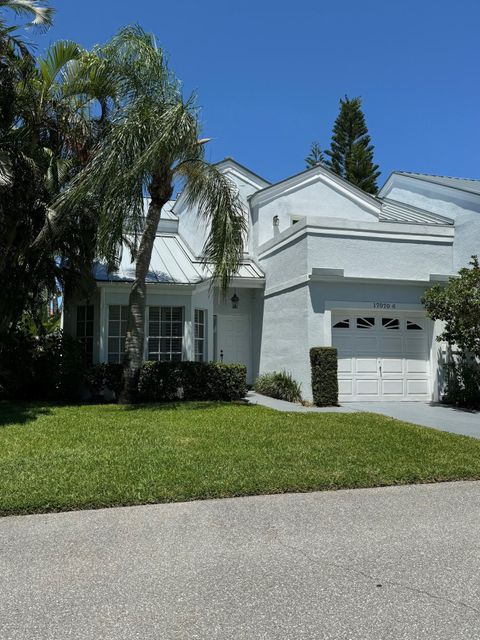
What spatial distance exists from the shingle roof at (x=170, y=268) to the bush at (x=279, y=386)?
131 inches

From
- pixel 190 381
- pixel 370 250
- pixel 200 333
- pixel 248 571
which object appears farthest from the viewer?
pixel 200 333

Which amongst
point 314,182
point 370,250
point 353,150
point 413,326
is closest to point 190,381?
point 370,250

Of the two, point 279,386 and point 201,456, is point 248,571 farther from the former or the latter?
point 279,386

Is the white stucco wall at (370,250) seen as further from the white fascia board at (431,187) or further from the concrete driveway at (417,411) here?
the concrete driveway at (417,411)

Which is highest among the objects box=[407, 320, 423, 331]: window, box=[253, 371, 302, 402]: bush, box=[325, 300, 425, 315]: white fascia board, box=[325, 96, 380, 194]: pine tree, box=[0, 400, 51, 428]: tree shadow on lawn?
box=[325, 96, 380, 194]: pine tree

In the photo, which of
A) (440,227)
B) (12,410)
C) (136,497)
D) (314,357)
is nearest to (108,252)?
(12,410)

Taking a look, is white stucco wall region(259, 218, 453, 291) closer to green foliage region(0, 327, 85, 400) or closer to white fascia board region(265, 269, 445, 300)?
white fascia board region(265, 269, 445, 300)

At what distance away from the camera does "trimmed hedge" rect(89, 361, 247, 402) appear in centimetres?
1359

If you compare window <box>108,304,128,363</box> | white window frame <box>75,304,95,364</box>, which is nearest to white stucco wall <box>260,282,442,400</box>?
window <box>108,304,128,363</box>

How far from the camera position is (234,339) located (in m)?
17.6

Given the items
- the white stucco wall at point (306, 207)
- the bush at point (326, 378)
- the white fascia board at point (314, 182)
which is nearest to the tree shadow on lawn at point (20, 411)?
the bush at point (326, 378)

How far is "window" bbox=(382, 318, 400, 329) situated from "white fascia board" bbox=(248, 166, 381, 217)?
6.37m

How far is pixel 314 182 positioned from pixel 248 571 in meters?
16.8

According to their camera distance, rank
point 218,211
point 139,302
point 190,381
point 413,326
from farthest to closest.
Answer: point 413,326 → point 190,381 → point 139,302 → point 218,211
